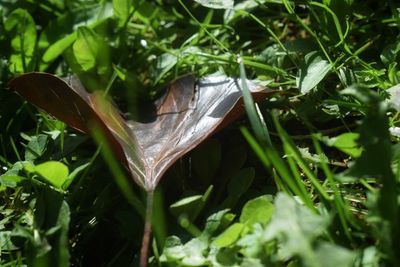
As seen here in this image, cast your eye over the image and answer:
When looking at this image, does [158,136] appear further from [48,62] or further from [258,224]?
[48,62]

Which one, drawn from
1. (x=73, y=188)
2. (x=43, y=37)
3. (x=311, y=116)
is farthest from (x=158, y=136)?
(x=43, y=37)

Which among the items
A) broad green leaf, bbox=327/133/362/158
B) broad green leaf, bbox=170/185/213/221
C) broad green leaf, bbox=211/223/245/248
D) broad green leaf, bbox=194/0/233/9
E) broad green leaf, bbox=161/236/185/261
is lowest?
broad green leaf, bbox=161/236/185/261

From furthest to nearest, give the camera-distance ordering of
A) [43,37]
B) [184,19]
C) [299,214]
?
1. [184,19]
2. [43,37]
3. [299,214]

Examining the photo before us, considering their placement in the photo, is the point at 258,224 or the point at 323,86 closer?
the point at 258,224

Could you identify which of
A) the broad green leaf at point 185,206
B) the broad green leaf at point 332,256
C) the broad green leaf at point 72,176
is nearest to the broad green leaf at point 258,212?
the broad green leaf at point 185,206

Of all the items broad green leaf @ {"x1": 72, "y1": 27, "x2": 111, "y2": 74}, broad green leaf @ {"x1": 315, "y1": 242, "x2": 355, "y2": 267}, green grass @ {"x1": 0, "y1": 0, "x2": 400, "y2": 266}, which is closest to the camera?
broad green leaf @ {"x1": 315, "y1": 242, "x2": 355, "y2": 267}

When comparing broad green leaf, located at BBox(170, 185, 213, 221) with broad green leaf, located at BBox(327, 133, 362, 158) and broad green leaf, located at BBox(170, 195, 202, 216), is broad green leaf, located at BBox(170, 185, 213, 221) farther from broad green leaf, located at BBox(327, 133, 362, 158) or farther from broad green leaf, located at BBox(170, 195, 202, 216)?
broad green leaf, located at BBox(327, 133, 362, 158)

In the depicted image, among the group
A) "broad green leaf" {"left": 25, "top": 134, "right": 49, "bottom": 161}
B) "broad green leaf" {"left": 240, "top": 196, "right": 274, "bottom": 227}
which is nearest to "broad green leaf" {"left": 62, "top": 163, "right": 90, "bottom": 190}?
"broad green leaf" {"left": 25, "top": 134, "right": 49, "bottom": 161}
